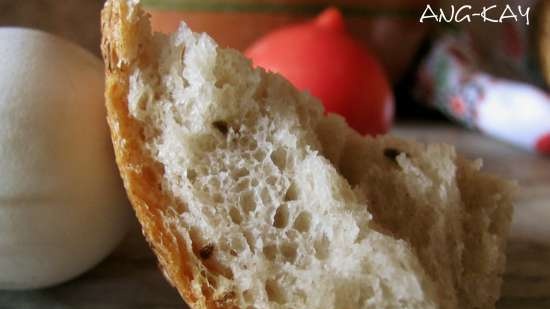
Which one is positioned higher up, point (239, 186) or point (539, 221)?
point (239, 186)

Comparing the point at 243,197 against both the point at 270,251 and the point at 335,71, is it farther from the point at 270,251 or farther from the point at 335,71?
the point at 335,71

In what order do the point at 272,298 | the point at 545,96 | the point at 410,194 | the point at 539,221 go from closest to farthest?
the point at 272,298 → the point at 410,194 → the point at 539,221 → the point at 545,96

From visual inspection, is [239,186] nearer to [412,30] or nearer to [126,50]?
[126,50]

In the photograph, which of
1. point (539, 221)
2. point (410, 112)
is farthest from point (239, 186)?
point (410, 112)

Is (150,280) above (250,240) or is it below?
below

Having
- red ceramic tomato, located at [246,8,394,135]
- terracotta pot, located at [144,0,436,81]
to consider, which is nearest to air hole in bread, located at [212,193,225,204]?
red ceramic tomato, located at [246,8,394,135]

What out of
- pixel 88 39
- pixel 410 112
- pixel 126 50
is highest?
pixel 126 50

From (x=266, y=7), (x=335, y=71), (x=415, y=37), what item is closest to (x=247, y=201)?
(x=335, y=71)
